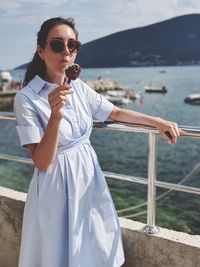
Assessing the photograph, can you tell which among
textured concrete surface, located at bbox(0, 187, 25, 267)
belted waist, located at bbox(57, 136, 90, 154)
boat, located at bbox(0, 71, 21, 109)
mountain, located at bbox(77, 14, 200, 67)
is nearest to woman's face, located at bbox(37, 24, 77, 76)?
belted waist, located at bbox(57, 136, 90, 154)

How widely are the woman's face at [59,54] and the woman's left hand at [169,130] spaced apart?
1.66ft

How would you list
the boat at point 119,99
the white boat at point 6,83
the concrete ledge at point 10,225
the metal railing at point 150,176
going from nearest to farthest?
the metal railing at point 150,176, the concrete ledge at point 10,225, the white boat at point 6,83, the boat at point 119,99

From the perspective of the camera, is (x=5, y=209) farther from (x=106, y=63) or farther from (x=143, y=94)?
(x=106, y=63)

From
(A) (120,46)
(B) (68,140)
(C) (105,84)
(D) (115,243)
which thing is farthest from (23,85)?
(A) (120,46)

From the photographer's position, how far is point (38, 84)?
182 cm

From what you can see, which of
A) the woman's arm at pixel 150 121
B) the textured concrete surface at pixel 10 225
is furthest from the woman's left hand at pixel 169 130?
the textured concrete surface at pixel 10 225

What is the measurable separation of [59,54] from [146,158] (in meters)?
37.2

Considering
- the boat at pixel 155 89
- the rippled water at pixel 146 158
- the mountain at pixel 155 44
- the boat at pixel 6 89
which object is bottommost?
the rippled water at pixel 146 158

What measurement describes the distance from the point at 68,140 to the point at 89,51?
78.9 m

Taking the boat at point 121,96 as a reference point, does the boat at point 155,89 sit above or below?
above

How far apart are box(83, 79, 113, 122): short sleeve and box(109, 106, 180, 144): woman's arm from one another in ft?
0.14

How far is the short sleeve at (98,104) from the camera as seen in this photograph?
2.00 meters

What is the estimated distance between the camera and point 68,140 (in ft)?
5.91

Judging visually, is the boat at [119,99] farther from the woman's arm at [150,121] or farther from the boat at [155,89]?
the woman's arm at [150,121]
